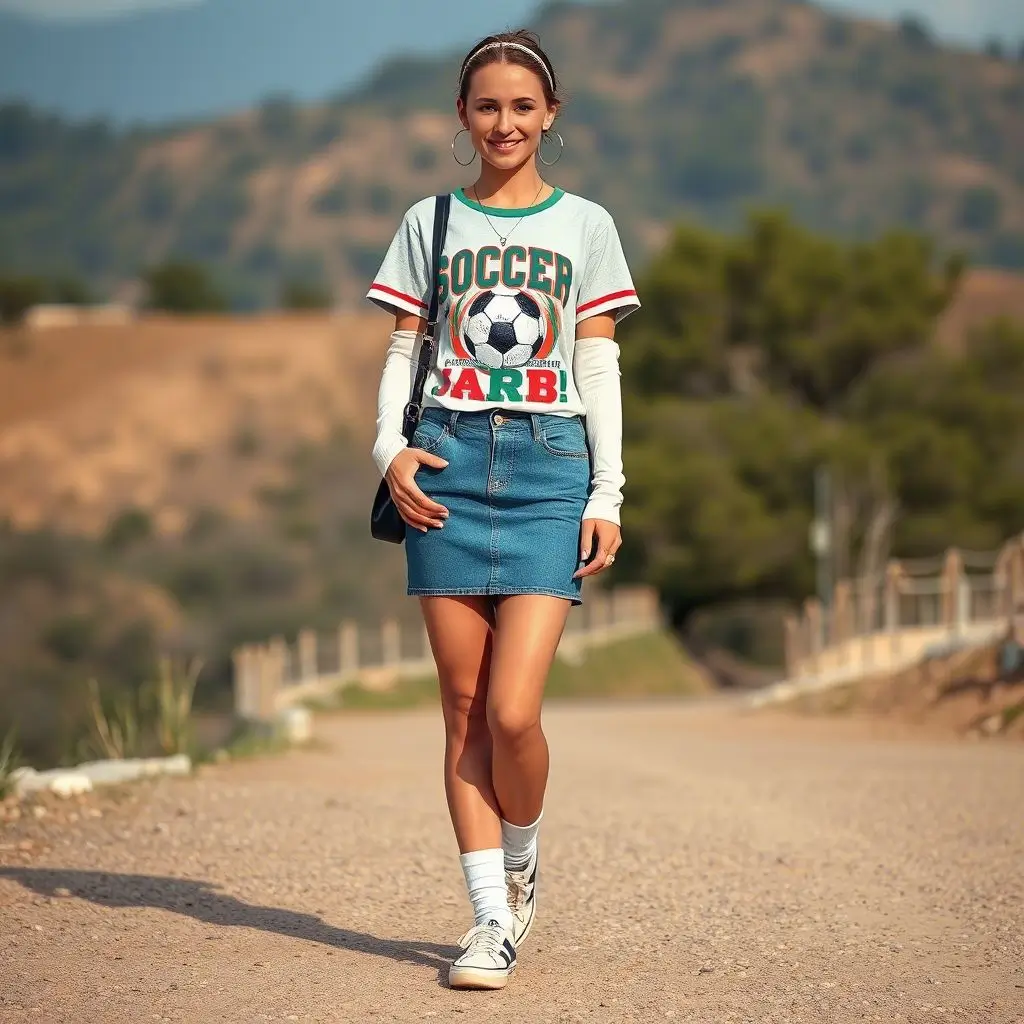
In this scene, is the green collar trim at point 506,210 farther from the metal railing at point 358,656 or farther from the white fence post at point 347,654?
the white fence post at point 347,654

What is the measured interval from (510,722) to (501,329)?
99cm

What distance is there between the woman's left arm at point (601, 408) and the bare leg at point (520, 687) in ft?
0.61

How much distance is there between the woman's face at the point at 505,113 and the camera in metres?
5.07

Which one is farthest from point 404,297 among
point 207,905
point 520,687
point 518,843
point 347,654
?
point 347,654

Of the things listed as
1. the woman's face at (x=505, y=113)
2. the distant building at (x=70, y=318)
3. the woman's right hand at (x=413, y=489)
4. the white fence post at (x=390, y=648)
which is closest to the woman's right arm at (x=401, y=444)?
the woman's right hand at (x=413, y=489)

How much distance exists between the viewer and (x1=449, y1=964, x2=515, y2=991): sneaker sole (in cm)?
475

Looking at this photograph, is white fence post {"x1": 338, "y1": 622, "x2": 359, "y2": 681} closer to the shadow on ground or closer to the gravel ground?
the gravel ground

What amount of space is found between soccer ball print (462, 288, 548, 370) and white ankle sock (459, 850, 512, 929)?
4.08 ft

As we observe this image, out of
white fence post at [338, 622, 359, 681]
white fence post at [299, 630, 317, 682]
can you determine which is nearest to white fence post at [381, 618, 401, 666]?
white fence post at [338, 622, 359, 681]

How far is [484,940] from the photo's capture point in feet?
15.9

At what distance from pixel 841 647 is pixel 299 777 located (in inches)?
558

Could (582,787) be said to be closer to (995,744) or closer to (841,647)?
(995,744)

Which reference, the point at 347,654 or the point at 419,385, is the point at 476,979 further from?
the point at 347,654

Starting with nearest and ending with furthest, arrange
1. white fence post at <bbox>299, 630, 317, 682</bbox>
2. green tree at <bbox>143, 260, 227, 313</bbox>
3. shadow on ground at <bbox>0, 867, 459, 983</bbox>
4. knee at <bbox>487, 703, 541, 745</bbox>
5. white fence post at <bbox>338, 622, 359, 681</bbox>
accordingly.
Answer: knee at <bbox>487, 703, 541, 745</bbox>, shadow on ground at <bbox>0, 867, 459, 983</bbox>, white fence post at <bbox>299, 630, 317, 682</bbox>, white fence post at <bbox>338, 622, 359, 681</bbox>, green tree at <bbox>143, 260, 227, 313</bbox>
